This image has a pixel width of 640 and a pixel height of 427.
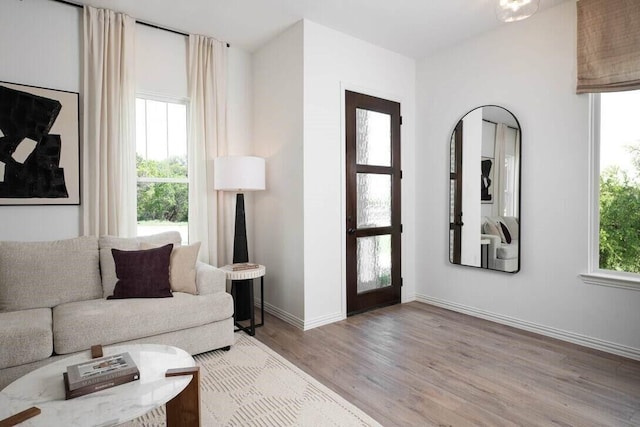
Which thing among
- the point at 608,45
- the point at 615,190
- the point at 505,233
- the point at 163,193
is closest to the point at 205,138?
the point at 163,193

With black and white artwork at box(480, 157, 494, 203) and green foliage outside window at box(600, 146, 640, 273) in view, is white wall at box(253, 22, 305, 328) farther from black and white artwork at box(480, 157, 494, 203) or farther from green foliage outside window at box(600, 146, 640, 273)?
green foliage outside window at box(600, 146, 640, 273)

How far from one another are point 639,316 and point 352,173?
8.47ft

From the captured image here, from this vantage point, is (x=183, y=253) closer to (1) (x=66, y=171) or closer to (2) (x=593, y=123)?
(1) (x=66, y=171)

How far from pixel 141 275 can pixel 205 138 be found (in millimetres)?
1610

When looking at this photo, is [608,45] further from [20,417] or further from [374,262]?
[20,417]

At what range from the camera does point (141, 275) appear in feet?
8.94

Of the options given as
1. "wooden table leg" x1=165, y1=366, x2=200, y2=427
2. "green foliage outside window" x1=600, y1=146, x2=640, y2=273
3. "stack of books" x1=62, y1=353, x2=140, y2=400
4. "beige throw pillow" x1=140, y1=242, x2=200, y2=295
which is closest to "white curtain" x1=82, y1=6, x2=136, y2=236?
"beige throw pillow" x1=140, y1=242, x2=200, y2=295

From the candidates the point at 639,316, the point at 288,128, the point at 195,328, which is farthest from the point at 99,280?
the point at 639,316

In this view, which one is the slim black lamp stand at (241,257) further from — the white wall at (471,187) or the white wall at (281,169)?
the white wall at (471,187)

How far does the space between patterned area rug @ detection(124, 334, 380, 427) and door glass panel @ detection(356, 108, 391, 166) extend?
2223 mm

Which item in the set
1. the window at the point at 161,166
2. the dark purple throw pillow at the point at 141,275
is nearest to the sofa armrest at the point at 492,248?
the dark purple throw pillow at the point at 141,275

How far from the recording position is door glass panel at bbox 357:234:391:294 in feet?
12.7

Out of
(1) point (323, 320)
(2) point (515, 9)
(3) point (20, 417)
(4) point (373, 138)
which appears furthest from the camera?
(4) point (373, 138)

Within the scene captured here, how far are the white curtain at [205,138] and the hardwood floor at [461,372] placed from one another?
1.12 m
